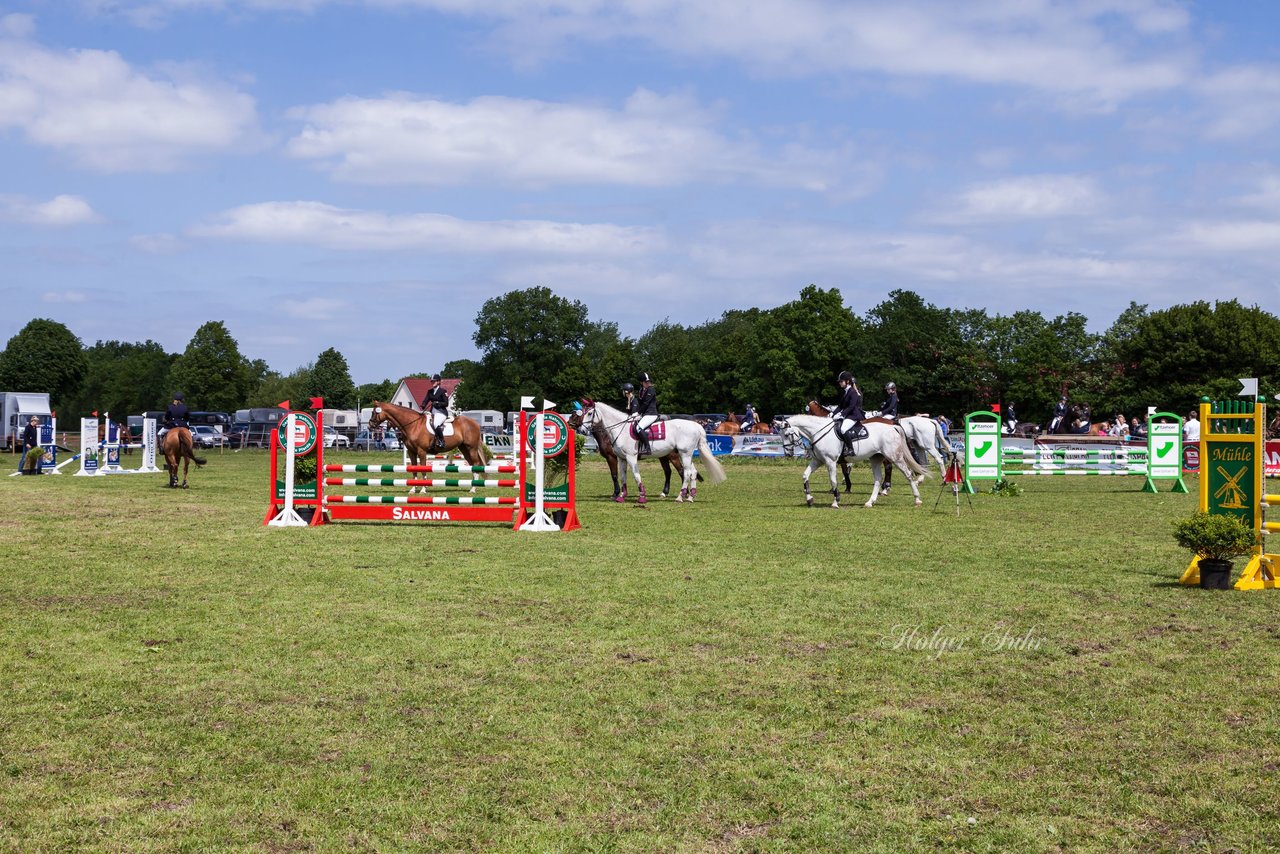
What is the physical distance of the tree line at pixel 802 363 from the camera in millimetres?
65500

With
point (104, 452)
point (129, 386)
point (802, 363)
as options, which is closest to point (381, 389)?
→ point (129, 386)

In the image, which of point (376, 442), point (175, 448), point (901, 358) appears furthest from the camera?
point (901, 358)

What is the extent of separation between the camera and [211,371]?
93.4 metres

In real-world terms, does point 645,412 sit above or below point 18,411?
below

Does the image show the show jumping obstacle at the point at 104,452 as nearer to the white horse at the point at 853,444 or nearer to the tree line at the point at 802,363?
the white horse at the point at 853,444

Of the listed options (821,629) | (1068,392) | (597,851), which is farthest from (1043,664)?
(1068,392)

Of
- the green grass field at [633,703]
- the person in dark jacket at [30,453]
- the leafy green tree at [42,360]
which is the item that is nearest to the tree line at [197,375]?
the leafy green tree at [42,360]

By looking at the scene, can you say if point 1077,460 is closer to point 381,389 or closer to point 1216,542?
point 1216,542

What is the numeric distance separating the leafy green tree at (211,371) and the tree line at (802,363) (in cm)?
12

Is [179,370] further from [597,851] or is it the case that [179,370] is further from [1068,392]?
[597,851]

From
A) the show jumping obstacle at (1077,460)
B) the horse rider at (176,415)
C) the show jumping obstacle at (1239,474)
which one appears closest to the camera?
the show jumping obstacle at (1239,474)

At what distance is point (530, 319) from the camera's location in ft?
311

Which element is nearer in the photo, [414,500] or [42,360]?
[414,500]

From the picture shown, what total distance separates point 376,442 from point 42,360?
5112 cm
